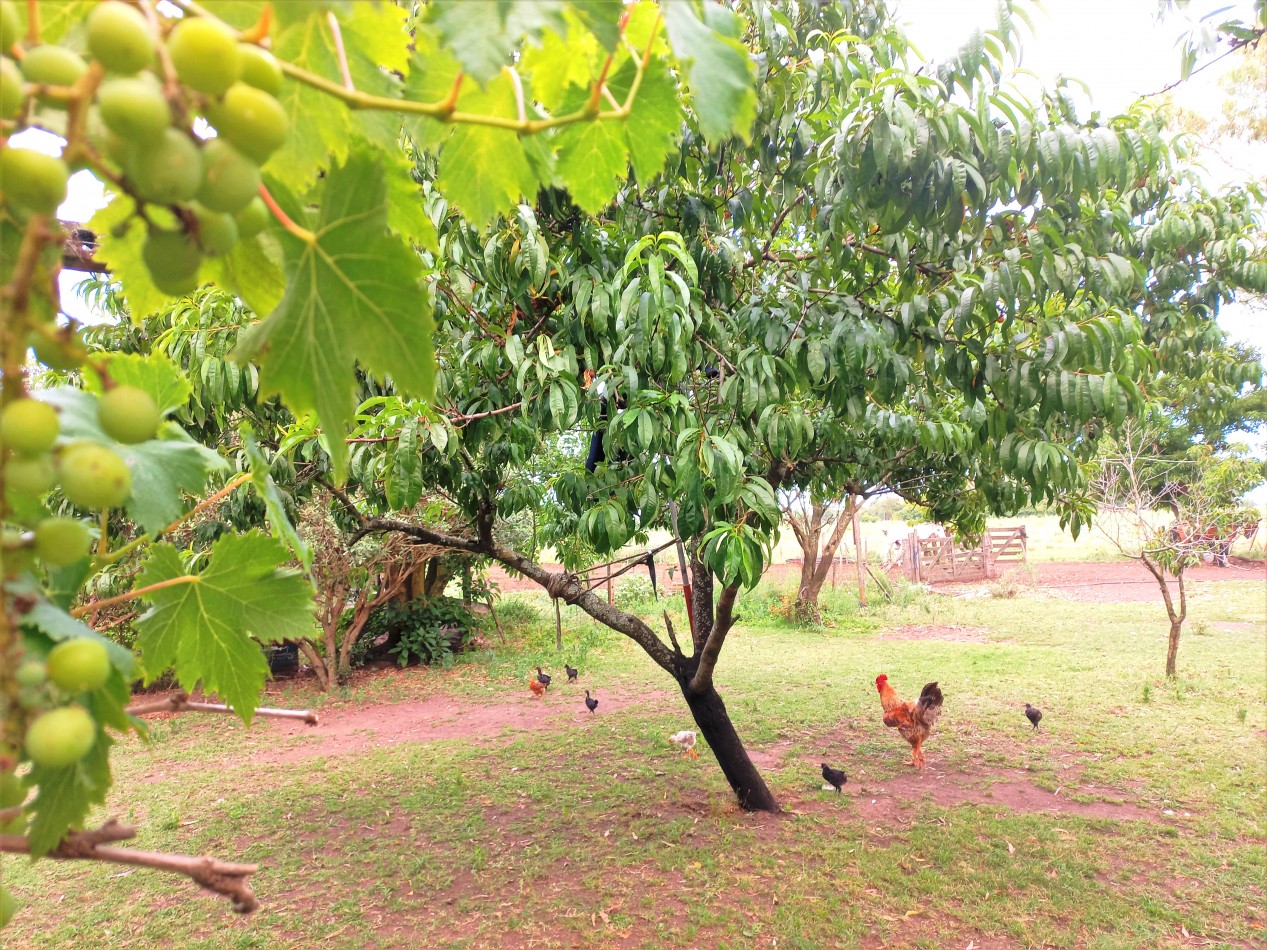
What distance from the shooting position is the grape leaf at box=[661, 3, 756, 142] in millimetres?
439

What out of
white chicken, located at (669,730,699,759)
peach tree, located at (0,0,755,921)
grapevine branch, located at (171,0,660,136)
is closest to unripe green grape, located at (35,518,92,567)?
peach tree, located at (0,0,755,921)

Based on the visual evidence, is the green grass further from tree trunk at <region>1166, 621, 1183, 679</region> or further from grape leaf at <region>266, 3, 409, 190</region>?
grape leaf at <region>266, 3, 409, 190</region>

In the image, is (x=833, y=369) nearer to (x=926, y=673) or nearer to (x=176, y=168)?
(x=176, y=168)

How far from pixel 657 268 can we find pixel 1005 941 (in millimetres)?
3236

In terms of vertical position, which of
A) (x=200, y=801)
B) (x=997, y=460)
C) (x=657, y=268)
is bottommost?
(x=200, y=801)

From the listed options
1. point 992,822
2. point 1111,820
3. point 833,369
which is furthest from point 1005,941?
point 833,369

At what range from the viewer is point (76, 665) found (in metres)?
0.33

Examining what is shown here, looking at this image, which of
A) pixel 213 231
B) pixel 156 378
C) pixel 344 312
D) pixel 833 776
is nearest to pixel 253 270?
pixel 344 312

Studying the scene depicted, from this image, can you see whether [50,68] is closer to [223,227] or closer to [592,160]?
[223,227]

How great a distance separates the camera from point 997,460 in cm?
333

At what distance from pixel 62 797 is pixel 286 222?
0.33 meters

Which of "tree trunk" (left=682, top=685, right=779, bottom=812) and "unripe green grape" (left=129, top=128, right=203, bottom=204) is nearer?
"unripe green grape" (left=129, top=128, right=203, bottom=204)

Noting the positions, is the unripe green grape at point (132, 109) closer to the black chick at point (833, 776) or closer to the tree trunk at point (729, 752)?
the tree trunk at point (729, 752)

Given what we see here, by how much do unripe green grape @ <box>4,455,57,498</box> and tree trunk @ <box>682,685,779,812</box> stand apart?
4.38m
